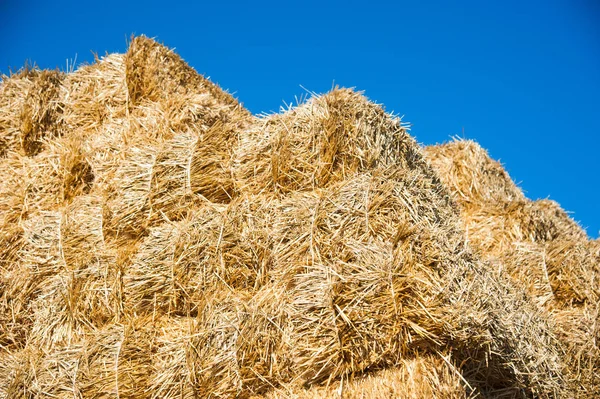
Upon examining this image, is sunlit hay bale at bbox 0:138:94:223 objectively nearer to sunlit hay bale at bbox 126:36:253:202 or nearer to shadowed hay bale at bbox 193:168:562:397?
sunlit hay bale at bbox 126:36:253:202

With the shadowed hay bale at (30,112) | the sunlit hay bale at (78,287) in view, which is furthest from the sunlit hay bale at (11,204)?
the sunlit hay bale at (78,287)

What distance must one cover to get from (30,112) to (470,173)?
4883mm

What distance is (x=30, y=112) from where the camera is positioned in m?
6.57

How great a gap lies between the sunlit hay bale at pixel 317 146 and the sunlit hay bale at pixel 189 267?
526 mm

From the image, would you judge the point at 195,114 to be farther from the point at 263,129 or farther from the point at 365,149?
the point at 365,149

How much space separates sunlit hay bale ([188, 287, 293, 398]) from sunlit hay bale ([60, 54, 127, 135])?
2.82 metres

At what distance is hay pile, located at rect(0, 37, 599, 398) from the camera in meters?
4.17

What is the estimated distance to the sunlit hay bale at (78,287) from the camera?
5176mm

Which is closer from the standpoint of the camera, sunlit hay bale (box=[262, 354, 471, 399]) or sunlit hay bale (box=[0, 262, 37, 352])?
sunlit hay bale (box=[262, 354, 471, 399])

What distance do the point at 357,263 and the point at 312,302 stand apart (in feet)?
1.35

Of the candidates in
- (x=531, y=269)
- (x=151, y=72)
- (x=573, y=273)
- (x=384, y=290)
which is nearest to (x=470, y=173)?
(x=531, y=269)

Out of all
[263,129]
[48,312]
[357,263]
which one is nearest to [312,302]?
[357,263]

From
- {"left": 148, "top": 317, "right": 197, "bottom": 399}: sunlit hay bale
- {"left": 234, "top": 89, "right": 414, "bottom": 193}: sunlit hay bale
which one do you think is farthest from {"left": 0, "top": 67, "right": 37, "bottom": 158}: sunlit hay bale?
{"left": 148, "top": 317, "right": 197, "bottom": 399}: sunlit hay bale

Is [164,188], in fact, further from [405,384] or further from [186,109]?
[405,384]
